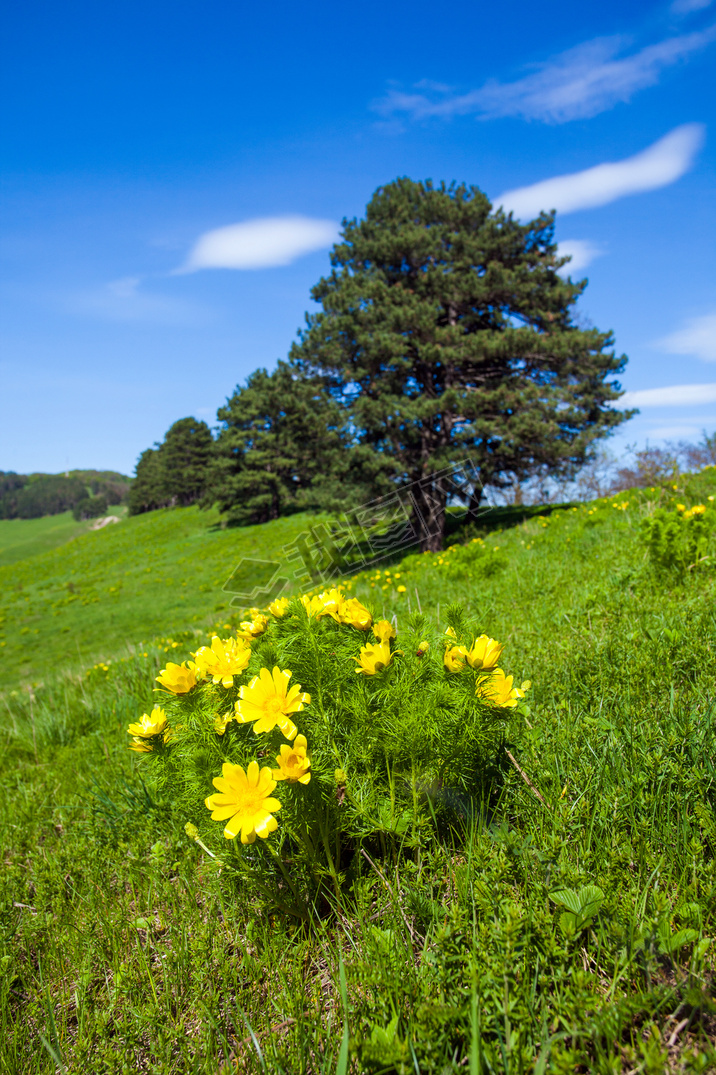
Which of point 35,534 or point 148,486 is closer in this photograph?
point 148,486

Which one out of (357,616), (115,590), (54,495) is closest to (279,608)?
(357,616)

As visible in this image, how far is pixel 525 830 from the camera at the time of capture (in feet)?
4.34

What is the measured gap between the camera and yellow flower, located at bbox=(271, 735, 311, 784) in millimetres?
1029

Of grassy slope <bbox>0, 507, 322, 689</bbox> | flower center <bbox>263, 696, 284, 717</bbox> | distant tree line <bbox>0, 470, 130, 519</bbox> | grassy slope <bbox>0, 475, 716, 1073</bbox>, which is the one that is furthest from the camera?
distant tree line <bbox>0, 470, 130, 519</bbox>

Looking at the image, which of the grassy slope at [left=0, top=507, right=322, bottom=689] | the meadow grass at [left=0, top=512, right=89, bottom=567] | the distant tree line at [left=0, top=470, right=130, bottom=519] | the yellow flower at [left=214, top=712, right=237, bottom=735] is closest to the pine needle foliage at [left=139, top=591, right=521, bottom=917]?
the yellow flower at [left=214, top=712, right=237, bottom=735]

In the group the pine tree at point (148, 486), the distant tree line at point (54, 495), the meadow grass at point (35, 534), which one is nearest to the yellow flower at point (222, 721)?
the pine tree at point (148, 486)

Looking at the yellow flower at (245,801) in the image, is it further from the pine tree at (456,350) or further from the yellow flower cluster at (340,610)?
the pine tree at (456,350)

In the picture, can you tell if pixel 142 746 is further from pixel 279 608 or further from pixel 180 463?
pixel 180 463

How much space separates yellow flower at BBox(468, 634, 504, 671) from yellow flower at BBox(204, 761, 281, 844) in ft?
1.73

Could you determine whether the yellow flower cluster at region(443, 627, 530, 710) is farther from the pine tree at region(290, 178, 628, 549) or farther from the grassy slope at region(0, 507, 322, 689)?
the pine tree at region(290, 178, 628, 549)

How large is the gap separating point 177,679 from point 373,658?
1.75 ft

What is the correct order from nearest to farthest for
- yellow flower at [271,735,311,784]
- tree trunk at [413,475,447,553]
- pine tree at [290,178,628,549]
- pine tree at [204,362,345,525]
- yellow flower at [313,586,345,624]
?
yellow flower at [271,735,311,784]
yellow flower at [313,586,345,624]
pine tree at [290,178,628,549]
tree trunk at [413,475,447,553]
pine tree at [204,362,345,525]

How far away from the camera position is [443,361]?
38.8 ft

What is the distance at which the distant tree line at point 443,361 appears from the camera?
11.6 metres
